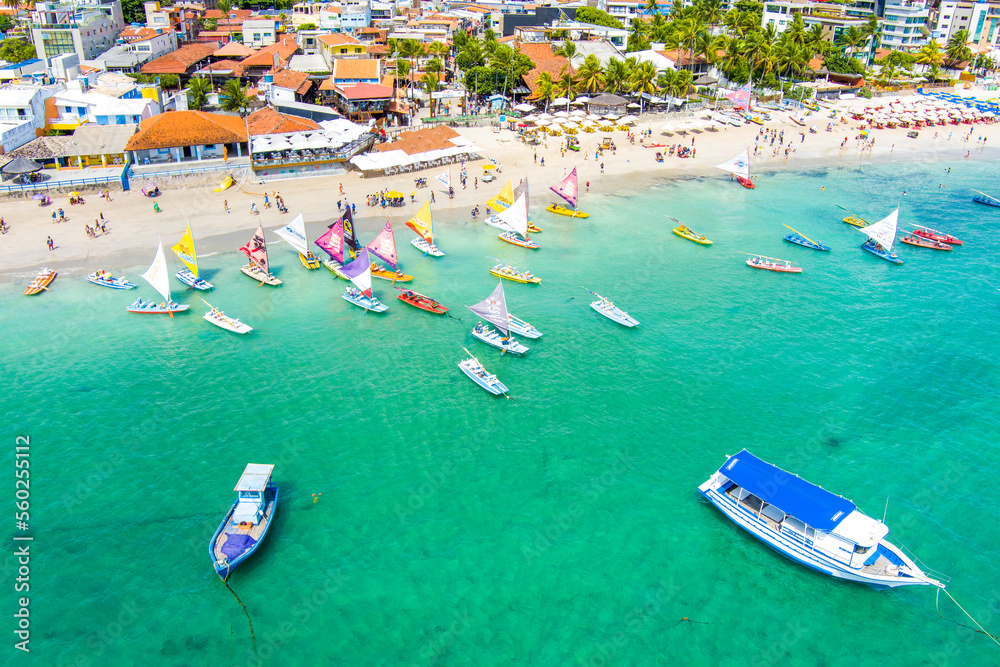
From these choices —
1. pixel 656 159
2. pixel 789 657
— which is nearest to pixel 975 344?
pixel 789 657

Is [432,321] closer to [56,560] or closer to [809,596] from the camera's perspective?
[56,560]

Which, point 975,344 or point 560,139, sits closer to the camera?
point 975,344

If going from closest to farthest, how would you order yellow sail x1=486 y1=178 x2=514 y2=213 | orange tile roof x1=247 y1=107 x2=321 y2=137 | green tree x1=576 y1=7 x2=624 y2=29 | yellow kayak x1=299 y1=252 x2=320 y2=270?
yellow kayak x1=299 y1=252 x2=320 y2=270 → yellow sail x1=486 y1=178 x2=514 y2=213 → orange tile roof x1=247 y1=107 x2=321 y2=137 → green tree x1=576 y1=7 x2=624 y2=29

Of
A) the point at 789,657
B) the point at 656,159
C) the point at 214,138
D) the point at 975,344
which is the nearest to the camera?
the point at 789,657

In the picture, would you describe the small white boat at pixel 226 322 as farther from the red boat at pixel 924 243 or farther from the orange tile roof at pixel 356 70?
the orange tile roof at pixel 356 70

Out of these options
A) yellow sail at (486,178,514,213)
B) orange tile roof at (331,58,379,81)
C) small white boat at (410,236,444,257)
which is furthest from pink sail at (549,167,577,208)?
→ orange tile roof at (331,58,379,81)

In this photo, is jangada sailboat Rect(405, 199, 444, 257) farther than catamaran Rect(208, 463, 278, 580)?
Yes

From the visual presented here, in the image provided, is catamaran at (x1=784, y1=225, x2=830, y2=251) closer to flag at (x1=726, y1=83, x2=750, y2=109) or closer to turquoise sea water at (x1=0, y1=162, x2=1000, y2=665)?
turquoise sea water at (x1=0, y1=162, x2=1000, y2=665)
